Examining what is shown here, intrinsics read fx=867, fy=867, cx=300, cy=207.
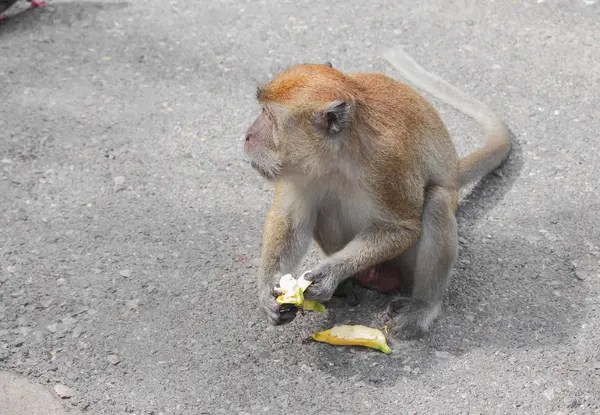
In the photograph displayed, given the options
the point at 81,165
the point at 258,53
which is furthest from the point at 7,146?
the point at 258,53

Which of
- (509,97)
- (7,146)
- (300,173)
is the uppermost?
(300,173)

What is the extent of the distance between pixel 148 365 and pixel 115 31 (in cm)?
396

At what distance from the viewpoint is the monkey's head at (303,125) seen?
3885 mm

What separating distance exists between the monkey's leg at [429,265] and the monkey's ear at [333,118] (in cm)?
71

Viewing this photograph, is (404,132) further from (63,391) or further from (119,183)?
(119,183)

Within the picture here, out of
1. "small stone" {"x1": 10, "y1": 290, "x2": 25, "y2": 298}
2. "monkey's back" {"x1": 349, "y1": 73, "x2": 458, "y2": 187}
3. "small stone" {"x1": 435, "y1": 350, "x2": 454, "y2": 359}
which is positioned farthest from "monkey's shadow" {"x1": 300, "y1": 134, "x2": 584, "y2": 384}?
"small stone" {"x1": 10, "y1": 290, "x2": 25, "y2": 298}

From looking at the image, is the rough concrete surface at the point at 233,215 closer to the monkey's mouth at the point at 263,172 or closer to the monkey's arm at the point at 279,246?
the monkey's arm at the point at 279,246

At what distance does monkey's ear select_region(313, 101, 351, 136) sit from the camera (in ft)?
12.6

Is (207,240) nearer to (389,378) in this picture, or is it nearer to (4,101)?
(389,378)

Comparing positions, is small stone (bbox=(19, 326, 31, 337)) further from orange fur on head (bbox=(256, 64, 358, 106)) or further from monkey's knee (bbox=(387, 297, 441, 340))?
monkey's knee (bbox=(387, 297, 441, 340))

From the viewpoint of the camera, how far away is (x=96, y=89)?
654 centimetres

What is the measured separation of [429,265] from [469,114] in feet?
6.44

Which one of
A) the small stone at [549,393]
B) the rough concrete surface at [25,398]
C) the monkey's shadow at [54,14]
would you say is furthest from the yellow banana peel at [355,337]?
the monkey's shadow at [54,14]

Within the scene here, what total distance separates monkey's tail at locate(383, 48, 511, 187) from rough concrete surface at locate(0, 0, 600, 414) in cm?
15
